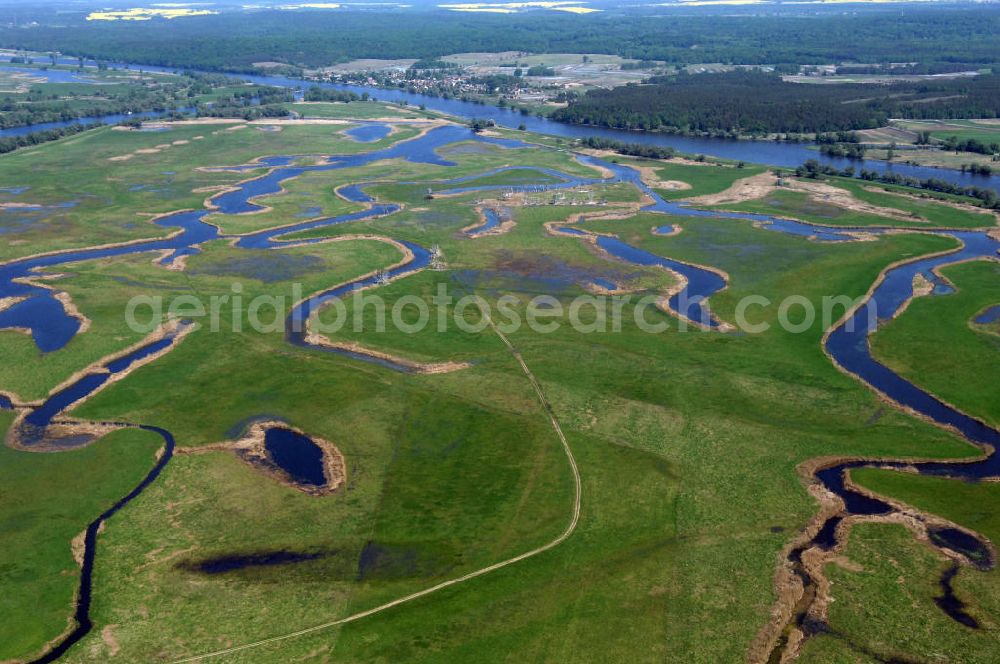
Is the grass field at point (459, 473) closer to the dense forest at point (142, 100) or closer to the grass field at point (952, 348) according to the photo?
the grass field at point (952, 348)

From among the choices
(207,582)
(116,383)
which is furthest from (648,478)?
(116,383)

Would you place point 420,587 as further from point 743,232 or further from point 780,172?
point 780,172

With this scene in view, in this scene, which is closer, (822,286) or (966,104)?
(822,286)

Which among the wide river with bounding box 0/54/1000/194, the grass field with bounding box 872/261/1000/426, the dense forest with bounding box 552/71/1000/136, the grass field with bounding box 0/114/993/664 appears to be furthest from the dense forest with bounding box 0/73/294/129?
the grass field with bounding box 872/261/1000/426

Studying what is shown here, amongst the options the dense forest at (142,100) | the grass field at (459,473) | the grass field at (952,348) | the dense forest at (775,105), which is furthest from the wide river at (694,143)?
the grass field at (952,348)

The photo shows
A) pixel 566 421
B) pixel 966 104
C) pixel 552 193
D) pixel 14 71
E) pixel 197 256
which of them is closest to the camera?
pixel 566 421

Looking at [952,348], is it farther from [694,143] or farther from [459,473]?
[694,143]

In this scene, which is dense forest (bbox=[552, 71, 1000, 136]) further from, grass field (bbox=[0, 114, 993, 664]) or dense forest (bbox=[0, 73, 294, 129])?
grass field (bbox=[0, 114, 993, 664])
